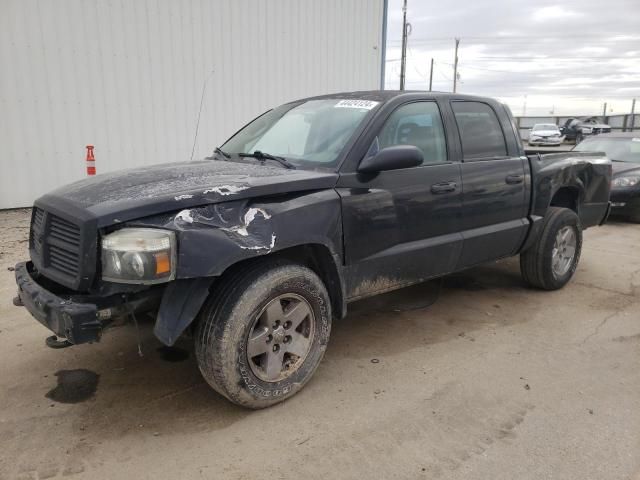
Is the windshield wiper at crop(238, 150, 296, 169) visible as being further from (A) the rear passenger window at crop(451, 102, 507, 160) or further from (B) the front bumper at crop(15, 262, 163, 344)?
(A) the rear passenger window at crop(451, 102, 507, 160)

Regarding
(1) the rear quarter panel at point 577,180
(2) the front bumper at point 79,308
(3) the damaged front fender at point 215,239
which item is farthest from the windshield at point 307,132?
(1) the rear quarter panel at point 577,180

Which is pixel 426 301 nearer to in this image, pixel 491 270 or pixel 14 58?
pixel 491 270

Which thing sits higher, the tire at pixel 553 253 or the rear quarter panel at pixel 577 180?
the rear quarter panel at pixel 577 180

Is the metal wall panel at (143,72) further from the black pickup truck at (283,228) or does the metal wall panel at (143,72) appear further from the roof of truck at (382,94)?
the roof of truck at (382,94)

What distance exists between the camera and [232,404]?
9.94 feet

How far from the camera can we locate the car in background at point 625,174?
8.80m

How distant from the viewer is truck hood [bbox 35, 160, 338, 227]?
257 cm

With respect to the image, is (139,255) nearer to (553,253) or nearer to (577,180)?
(553,253)

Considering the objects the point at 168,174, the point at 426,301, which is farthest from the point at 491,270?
the point at 168,174

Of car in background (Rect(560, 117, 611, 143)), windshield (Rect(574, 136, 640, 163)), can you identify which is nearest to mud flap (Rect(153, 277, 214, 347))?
windshield (Rect(574, 136, 640, 163))

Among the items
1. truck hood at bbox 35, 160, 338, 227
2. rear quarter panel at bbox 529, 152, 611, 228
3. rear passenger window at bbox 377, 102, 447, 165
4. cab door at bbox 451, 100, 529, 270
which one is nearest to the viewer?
truck hood at bbox 35, 160, 338, 227

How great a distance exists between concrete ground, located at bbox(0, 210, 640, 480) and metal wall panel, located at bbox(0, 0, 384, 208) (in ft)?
16.5

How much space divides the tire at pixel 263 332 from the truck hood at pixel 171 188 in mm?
456

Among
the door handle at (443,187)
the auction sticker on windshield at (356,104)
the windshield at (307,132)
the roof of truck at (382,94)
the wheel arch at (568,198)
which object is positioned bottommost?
the wheel arch at (568,198)
